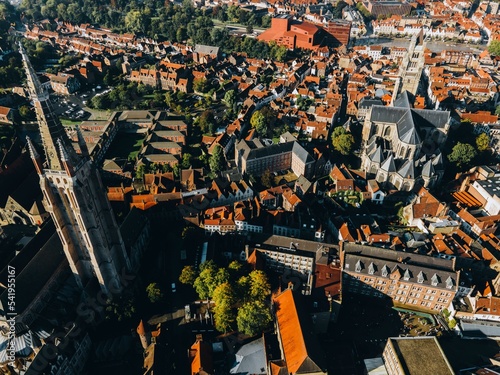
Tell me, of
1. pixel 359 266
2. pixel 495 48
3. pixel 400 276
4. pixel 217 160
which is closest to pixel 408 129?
pixel 400 276

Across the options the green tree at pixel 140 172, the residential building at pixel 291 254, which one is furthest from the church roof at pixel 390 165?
the green tree at pixel 140 172

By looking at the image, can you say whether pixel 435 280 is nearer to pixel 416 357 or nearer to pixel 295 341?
pixel 416 357

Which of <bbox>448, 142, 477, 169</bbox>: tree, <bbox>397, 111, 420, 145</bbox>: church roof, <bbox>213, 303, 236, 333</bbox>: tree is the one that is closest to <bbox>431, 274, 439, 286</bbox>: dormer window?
<bbox>213, 303, 236, 333</bbox>: tree

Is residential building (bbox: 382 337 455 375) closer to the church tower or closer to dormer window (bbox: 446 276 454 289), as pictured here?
dormer window (bbox: 446 276 454 289)

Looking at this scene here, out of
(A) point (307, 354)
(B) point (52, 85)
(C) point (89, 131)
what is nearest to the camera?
(A) point (307, 354)

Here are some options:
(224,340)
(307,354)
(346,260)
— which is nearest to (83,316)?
(224,340)

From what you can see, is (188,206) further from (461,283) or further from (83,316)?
(461,283)
